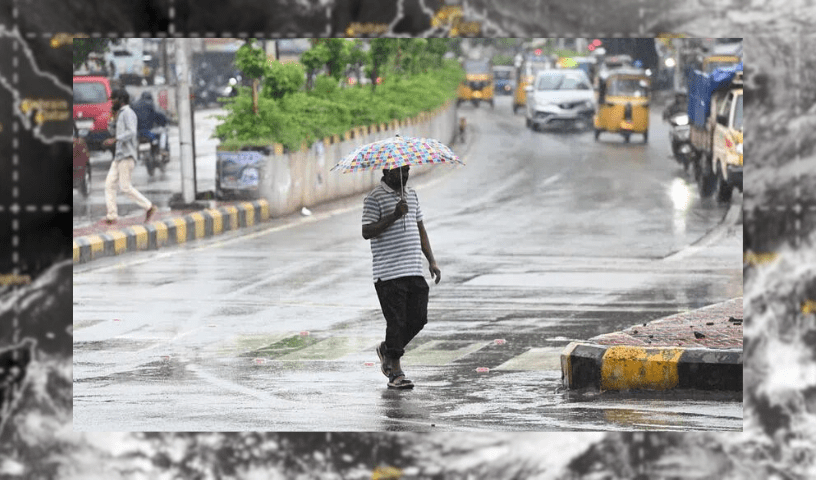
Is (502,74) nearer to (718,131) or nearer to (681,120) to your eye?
(681,120)

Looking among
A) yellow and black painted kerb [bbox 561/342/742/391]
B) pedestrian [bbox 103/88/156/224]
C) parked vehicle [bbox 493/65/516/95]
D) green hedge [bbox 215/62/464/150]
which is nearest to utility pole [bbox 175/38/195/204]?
green hedge [bbox 215/62/464/150]

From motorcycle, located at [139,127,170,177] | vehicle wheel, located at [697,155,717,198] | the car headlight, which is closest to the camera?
Answer: vehicle wheel, located at [697,155,717,198]

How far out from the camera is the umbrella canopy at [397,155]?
924cm

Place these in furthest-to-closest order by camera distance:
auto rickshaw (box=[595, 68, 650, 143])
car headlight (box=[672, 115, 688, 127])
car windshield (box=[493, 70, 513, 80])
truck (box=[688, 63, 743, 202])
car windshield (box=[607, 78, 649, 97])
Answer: car windshield (box=[493, 70, 513, 80]) < car windshield (box=[607, 78, 649, 97]) < auto rickshaw (box=[595, 68, 650, 143]) < car headlight (box=[672, 115, 688, 127]) < truck (box=[688, 63, 743, 202])

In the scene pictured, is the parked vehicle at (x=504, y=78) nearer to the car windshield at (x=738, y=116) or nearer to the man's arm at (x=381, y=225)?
the car windshield at (x=738, y=116)

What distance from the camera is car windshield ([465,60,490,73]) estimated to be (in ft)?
193

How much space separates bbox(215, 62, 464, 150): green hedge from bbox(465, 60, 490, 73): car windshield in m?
27.5

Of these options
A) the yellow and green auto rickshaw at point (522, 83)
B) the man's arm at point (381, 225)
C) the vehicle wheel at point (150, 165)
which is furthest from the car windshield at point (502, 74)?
the man's arm at point (381, 225)

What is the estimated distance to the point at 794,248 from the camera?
250 inches

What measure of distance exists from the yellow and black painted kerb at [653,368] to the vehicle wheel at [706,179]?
1462 centimetres

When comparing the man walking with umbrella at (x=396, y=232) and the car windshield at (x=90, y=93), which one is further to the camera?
the car windshield at (x=90, y=93)

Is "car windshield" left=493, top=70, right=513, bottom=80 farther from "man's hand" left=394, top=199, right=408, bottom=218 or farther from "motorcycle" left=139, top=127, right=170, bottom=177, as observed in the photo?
"man's hand" left=394, top=199, right=408, bottom=218

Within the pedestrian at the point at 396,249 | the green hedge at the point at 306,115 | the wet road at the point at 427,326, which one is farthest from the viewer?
the green hedge at the point at 306,115

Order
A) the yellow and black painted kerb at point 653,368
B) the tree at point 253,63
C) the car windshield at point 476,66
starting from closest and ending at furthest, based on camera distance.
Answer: the yellow and black painted kerb at point 653,368, the tree at point 253,63, the car windshield at point 476,66
